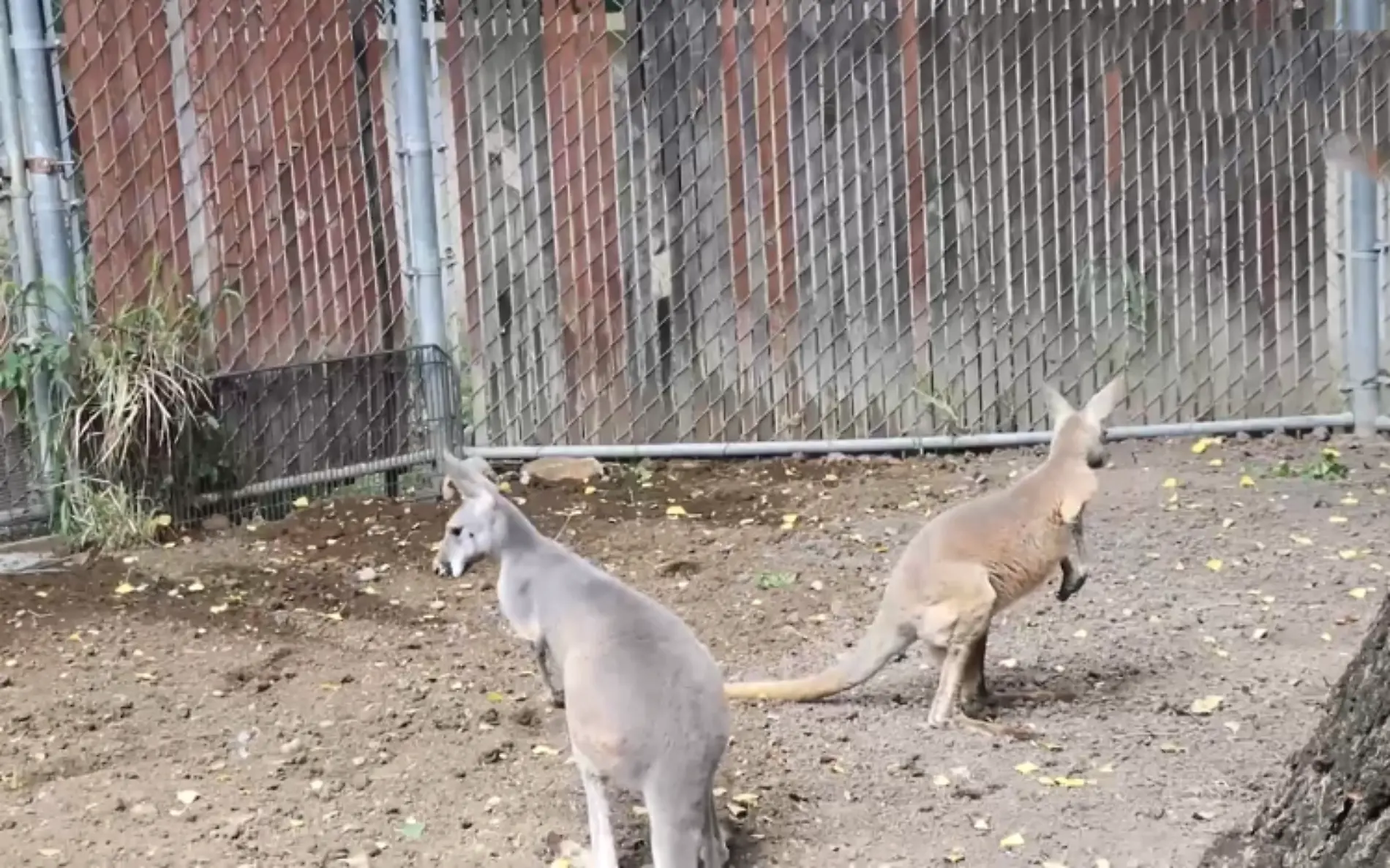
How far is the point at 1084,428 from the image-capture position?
186 inches

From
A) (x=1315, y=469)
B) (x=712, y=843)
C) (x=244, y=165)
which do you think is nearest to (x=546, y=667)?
(x=712, y=843)

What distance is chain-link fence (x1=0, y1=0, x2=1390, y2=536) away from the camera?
709 cm

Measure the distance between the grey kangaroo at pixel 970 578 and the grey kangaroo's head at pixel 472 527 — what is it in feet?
2.85

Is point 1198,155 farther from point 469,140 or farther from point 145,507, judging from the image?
point 145,507

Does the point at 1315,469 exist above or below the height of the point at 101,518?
below

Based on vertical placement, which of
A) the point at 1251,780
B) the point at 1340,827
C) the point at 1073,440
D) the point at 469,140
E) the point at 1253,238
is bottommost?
the point at 1251,780

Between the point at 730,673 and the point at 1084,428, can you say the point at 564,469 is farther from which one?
the point at 1084,428

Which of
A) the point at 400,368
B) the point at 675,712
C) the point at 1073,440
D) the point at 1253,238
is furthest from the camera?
the point at 1253,238

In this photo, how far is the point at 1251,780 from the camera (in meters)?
3.99

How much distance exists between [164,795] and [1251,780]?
2.87 m

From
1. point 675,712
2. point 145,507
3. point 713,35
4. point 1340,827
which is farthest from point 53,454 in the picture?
point 1340,827

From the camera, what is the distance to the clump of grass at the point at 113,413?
20.6 feet

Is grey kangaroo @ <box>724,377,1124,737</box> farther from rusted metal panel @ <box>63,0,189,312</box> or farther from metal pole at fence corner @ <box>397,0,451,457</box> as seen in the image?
rusted metal panel @ <box>63,0,189,312</box>

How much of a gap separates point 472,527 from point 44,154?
3241mm
